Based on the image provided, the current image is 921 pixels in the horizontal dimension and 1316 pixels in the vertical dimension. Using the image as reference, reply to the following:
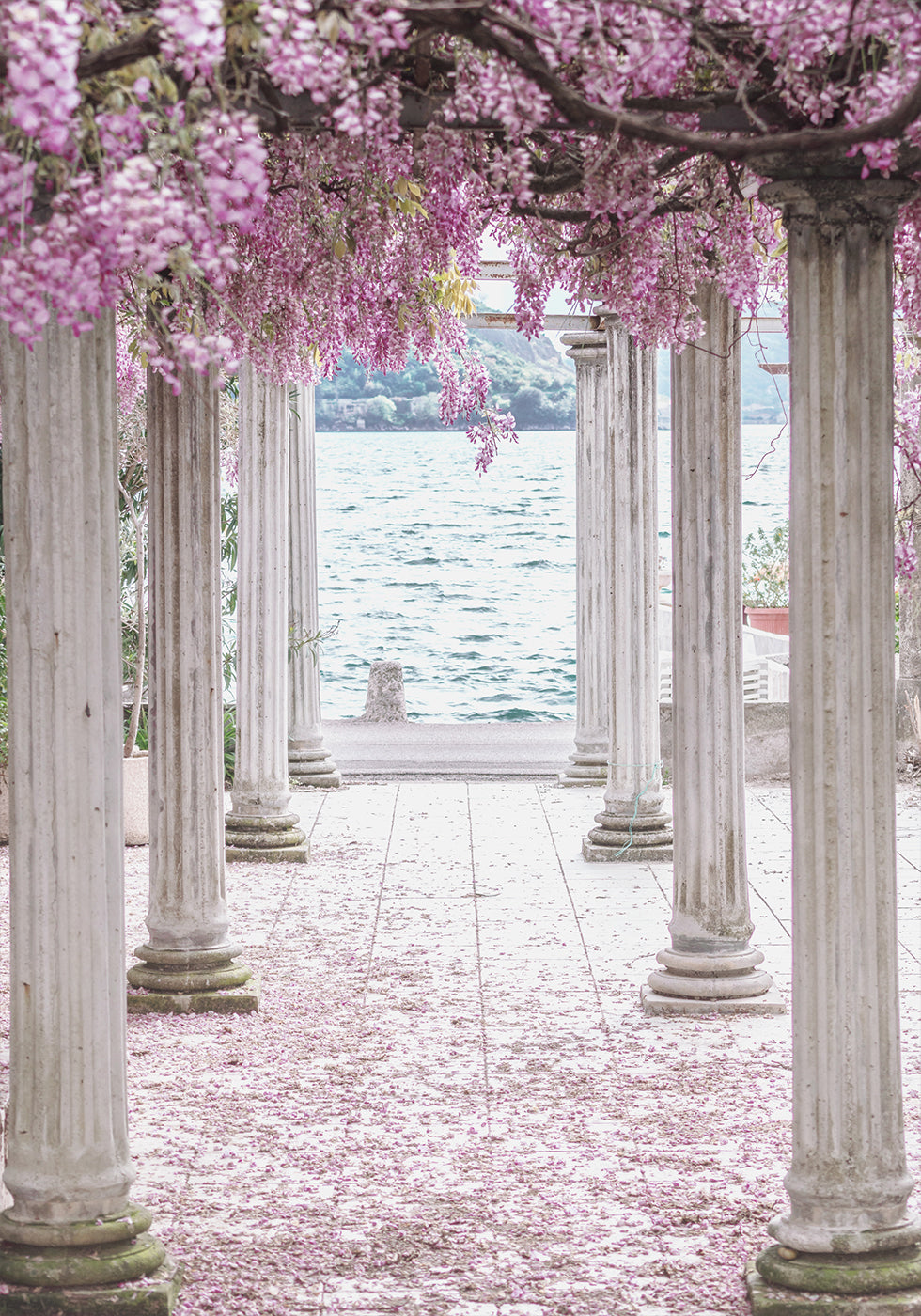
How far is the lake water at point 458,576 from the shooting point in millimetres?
34688

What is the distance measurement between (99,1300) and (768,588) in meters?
13.8

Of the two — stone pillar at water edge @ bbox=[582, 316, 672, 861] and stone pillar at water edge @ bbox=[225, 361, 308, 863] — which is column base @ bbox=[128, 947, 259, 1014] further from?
stone pillar at water edge @ bbox=[582, 316, 672, 861]

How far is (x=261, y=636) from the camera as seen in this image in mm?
8258

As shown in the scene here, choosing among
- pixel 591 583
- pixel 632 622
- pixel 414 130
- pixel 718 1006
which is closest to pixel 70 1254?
pixel 414 130

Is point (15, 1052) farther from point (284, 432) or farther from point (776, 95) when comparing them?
point (284, 432)

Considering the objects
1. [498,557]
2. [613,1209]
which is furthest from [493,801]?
[498,557]

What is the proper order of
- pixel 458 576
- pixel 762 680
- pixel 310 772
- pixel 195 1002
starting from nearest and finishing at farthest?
pixel 195 1002, pixel 310 772, pixel 762 680, pixel 458 576

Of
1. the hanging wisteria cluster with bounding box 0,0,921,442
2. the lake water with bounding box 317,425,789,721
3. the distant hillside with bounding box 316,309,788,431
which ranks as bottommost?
the lake water with bounding box 317,425,789,721

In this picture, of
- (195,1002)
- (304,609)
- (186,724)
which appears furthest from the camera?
(304,609)

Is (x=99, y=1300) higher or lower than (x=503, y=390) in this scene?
lower

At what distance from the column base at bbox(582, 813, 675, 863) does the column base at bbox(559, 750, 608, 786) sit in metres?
2.31

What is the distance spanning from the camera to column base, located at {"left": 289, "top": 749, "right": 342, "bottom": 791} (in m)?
10.5

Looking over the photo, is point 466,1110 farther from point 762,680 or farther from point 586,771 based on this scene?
point 762,680

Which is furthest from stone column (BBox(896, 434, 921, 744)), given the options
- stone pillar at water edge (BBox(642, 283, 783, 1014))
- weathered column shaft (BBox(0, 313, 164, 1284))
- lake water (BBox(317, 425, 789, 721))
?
lake water (BBox(317, 425, 789, 721))
